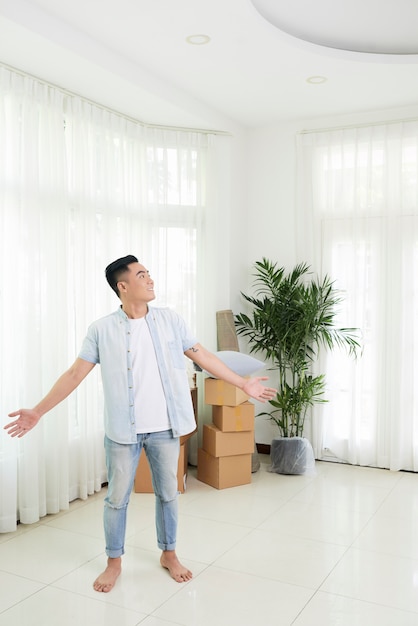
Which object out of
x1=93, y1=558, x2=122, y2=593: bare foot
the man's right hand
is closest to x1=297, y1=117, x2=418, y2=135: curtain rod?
the man's right hand

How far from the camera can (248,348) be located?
5.45 meters

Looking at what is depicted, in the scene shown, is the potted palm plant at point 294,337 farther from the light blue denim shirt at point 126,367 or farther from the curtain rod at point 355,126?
the light blue denim shirt at point 126,367

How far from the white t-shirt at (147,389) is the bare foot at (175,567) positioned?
2.18ft

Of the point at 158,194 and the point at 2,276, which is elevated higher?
the point at 158,194

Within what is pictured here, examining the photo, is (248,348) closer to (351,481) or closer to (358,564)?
(351,481)

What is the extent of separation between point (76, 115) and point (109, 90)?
0.27 meters

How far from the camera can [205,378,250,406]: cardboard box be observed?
4.43 m

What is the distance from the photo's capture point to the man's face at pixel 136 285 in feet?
9.66

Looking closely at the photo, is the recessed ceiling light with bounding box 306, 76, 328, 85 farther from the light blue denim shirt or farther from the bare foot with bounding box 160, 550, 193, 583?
the bare foot with bounding box 160, 550, 193, 583

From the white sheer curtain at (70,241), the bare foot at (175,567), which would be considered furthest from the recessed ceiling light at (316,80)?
the bare foot at (175,567)

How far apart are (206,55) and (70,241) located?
1.46 m

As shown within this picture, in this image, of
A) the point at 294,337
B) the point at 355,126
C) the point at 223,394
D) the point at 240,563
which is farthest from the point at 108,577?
the point at 355,126

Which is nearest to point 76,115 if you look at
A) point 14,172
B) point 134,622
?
point 14,172

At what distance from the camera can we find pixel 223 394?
4457 millimetres
